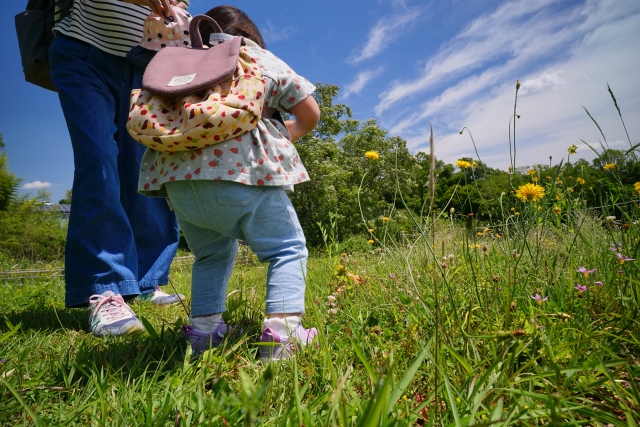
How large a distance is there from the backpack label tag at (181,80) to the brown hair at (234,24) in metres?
0.56

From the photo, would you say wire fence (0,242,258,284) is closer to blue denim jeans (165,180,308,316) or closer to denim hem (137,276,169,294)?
denim hem (137,276,169,294)

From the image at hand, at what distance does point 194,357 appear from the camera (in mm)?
1309

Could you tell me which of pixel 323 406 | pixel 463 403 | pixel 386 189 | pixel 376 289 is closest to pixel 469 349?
pixel 463 403

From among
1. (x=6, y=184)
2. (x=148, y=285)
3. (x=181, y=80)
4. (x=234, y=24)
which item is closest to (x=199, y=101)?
(x=181, y=80)

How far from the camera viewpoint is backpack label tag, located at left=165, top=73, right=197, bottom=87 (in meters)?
1.37

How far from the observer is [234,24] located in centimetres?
184

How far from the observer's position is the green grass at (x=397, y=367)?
2.35 feet

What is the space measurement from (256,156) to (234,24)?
0.85 metres

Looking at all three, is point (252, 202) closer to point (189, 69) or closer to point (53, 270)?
point (189, 69)

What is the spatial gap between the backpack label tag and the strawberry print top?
251 millimetres

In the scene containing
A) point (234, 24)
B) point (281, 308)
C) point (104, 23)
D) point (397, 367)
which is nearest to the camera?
point (397, 367)

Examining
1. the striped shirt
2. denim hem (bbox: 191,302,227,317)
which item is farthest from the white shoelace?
the striped shirt

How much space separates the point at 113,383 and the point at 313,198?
17.8 metres

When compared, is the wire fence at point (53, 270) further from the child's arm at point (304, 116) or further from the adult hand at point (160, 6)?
the child's arm at point (304, 116)
